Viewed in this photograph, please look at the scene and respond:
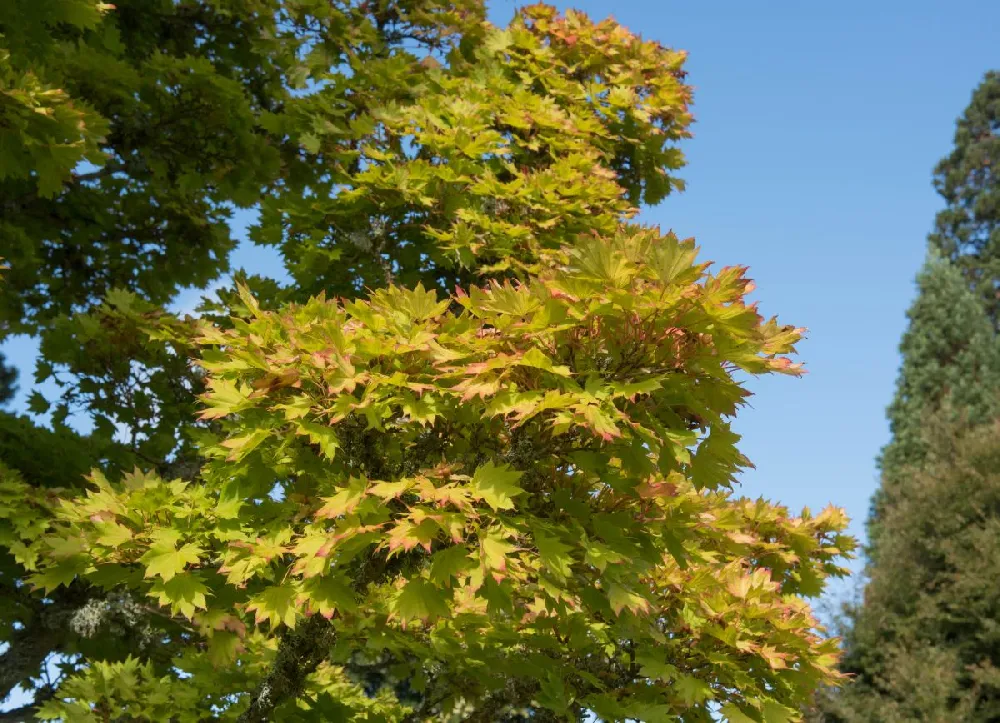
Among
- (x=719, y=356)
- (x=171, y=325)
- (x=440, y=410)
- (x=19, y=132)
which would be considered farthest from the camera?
(x=171, y=325)

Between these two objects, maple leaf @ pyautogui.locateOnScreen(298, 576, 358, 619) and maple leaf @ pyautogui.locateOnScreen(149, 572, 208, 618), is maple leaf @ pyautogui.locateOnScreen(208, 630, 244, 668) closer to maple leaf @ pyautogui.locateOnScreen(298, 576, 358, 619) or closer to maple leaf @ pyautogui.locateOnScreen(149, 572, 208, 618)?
maple leaf @ pyautogui.locateOnScreen(149, 572, 208, 618)

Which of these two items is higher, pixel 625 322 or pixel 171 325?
pixel 171 325

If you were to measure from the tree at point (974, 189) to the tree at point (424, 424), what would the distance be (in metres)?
26.3

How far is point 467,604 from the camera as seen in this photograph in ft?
17.7

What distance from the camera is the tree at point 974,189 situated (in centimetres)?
2977

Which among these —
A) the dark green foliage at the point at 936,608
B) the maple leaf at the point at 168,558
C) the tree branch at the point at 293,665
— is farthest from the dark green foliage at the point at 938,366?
the maple leaf at the point at 168,558

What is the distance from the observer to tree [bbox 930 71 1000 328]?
97.7 feet

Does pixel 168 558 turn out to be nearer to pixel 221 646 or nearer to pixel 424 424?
pixel 221 646

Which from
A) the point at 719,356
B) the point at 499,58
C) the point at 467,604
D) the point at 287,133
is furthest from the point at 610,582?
the point at 287,133

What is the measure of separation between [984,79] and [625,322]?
118 ft

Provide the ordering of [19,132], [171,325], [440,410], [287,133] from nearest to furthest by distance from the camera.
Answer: [440,410], [19,132], [171,325], [287,133]

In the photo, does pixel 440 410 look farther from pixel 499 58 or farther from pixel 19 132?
pixel 499 58

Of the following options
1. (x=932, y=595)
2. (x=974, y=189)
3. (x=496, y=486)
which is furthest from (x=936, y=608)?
(x=974, y=189)

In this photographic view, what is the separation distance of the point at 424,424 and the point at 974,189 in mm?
33637
